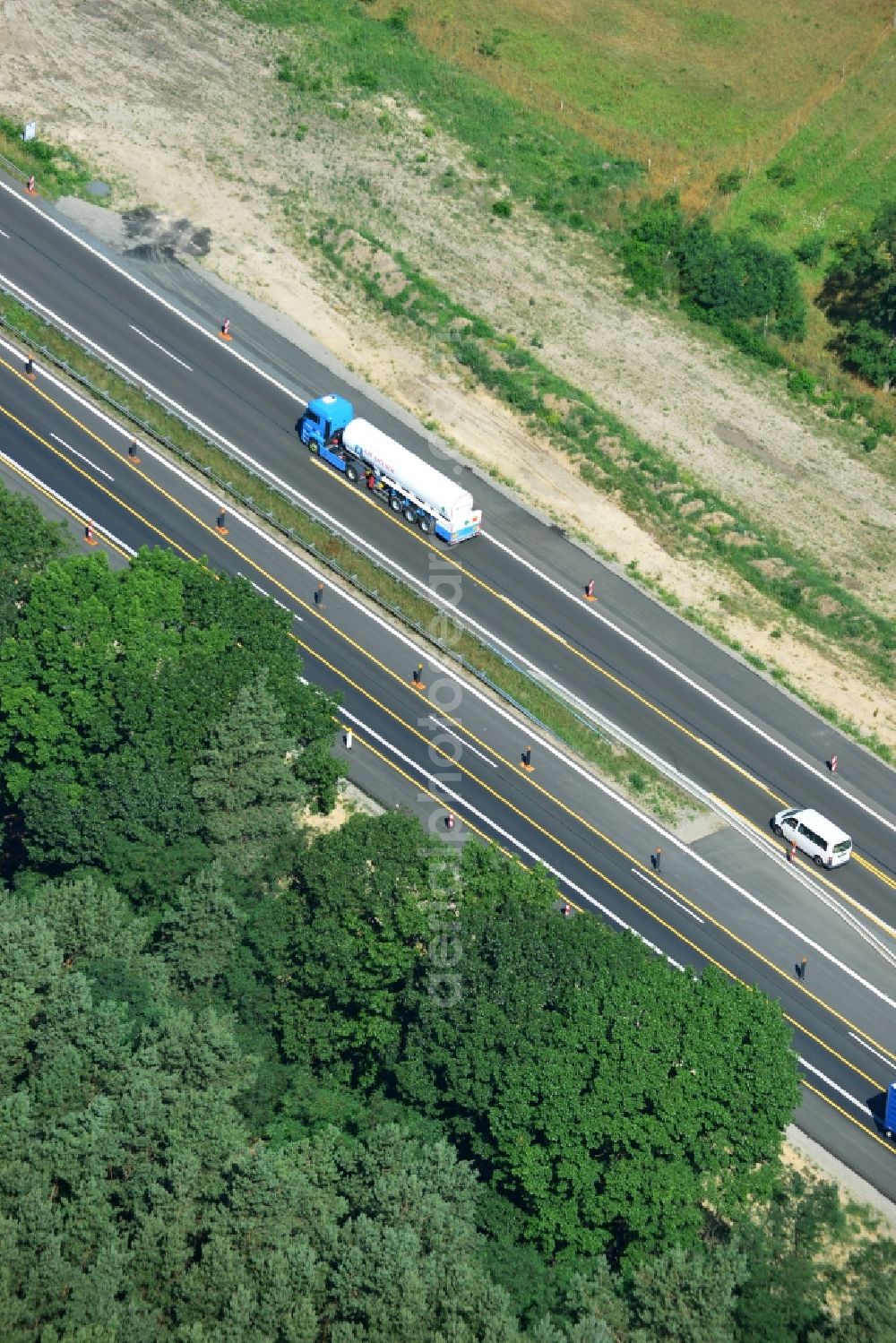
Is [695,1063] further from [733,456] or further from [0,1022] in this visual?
[733,456]

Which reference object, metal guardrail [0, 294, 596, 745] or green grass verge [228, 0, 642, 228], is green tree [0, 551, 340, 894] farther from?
green grass verge [228, 0, 642, 228]

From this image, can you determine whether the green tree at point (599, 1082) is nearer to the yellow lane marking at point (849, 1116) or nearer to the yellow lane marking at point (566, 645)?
the yellow lane marking at point (849, 1116)

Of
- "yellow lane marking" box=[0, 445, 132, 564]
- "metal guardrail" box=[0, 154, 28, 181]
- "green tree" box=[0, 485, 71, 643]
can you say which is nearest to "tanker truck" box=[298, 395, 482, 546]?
"yellow lane marking" box=[0, 445, 132, 564]

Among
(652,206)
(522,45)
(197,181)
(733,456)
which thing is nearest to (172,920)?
(733,456)

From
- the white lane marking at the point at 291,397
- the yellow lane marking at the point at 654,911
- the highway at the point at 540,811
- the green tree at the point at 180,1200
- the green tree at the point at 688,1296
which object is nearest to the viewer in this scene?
the green tree at the point at 180,1200

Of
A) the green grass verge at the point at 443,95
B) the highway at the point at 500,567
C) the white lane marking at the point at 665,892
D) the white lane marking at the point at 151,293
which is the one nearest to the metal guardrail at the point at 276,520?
the highway at the point at 500,567
